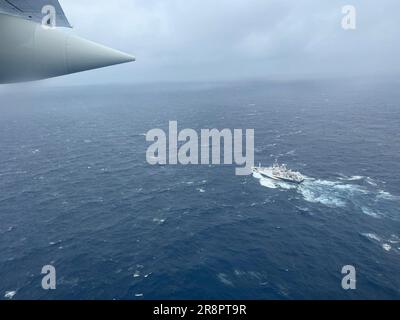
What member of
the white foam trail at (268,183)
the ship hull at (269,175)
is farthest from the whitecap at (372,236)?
the white foam trail at (268,183)

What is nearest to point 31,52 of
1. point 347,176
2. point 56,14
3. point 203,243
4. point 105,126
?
point 56,14

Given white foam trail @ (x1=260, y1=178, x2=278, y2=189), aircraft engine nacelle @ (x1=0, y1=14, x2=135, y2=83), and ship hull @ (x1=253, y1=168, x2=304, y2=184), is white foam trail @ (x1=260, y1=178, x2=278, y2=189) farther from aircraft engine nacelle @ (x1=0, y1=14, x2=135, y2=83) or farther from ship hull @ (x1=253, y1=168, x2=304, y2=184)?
aircraft engine nacelle @ (x1=0, y1=14, x2=135, y2=83)

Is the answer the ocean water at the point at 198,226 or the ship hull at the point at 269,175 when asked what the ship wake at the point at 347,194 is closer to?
the ocean water at the point at 198,226

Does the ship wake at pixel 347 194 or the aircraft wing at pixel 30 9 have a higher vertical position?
the aircraft wing at pixel 30 9

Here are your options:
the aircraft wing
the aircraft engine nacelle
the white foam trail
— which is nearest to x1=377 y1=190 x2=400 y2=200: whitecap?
the white foam trail

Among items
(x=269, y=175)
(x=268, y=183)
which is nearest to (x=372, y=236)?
(x=268, y=183)

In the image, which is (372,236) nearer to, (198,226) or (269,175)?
(269,175)

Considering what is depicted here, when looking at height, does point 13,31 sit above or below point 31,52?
above
